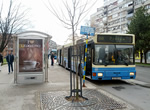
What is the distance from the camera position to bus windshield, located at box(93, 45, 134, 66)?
8.49 metres

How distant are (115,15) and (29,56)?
203ft

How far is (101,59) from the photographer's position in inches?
334

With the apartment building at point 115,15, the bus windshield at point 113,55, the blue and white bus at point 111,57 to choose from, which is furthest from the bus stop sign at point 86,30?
the apartment building at point 115,15

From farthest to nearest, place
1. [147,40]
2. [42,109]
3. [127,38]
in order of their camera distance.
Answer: [147,40], [127,38], [42,109]

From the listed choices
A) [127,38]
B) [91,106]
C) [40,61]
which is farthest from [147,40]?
[91,106]

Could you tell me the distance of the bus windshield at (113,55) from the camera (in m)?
8.49

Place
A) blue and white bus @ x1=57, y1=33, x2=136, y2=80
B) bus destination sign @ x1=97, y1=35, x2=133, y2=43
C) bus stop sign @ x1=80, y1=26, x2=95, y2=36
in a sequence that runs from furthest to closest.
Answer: bus destination sign @ x1=97, y1=35, x2=133, y2=43, blue and white bus @ x1=57, y1=33, x2=136, y2=80, bus stop sign @ x1=80, y1=26, x2=95, y2=36

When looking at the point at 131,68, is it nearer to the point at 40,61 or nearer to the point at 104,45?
the point at 104,45

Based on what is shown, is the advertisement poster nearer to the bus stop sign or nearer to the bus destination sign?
the bus stop sign

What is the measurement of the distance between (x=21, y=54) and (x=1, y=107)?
3842 millimetres

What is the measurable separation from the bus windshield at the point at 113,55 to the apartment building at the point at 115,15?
44.3 metres

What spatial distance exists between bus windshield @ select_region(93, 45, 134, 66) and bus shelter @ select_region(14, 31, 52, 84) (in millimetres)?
2993

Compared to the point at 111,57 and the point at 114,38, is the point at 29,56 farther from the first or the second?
the point at 114,38

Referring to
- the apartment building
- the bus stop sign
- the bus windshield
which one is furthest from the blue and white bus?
the apartment building
